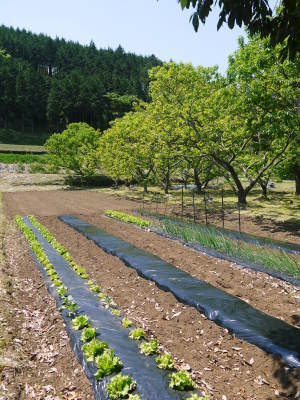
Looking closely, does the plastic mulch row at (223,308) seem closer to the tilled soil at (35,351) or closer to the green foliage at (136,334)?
the green foliage at (136,334)

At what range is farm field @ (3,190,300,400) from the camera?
16.5 feet

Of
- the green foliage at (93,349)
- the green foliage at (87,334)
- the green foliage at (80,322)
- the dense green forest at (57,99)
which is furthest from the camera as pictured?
the dense green forest at (57,99)

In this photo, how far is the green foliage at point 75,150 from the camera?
41.9 metres

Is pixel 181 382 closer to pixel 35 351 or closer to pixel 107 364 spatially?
pixel 107 364

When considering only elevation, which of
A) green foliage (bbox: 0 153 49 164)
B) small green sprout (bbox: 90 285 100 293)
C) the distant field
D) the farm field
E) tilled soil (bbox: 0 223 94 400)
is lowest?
tilled soil (bbox: 0 223 94 400)

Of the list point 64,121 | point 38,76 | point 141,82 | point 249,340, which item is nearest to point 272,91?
point 249,340

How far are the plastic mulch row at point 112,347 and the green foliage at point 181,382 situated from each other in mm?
79

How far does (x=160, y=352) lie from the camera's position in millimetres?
5746

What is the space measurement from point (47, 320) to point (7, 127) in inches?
3436

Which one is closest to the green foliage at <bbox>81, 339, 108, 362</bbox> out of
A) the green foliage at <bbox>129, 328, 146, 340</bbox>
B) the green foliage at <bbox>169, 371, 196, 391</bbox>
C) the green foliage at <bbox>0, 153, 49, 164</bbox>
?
the green foliage at <bbox>129, 328, 146, 340</bbox>

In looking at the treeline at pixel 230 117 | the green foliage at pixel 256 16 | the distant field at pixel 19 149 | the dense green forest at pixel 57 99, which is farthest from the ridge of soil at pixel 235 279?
the dense green forest at pixel 57 99

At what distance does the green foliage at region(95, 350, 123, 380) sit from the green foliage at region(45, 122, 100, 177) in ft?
123

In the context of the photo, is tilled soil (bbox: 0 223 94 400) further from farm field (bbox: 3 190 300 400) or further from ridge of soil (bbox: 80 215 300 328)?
ridge of soil (bbox: 80 215 300 328)

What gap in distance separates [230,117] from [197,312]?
13.9 m
